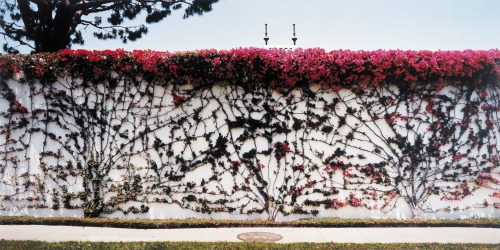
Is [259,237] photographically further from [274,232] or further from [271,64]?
[271,64]

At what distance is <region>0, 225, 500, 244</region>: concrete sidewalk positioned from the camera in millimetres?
5711

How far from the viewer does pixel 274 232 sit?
6289 millimetres

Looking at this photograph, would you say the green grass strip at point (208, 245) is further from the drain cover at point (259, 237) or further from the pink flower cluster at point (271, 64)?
the pink flower cluster at point (271, 64)

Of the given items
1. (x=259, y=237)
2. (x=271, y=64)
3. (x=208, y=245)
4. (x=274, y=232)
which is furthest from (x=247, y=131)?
(x=208, y=245)

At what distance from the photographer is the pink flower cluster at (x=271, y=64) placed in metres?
7.54

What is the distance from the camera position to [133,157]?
7.50m

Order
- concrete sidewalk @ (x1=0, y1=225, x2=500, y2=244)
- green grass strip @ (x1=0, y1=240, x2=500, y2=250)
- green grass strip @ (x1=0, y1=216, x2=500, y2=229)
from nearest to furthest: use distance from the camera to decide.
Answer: green grass strip @ (x1=0, y1=240, x2=500, y2=250)
concrete sidewalk @ (x1=0, y1=225, x2=500, y2=244)
green grass strip @ (x1=0, y1=216, x2=500, y2=229)

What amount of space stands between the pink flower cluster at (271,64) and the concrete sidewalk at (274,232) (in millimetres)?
2927

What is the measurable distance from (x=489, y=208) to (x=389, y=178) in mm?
2122

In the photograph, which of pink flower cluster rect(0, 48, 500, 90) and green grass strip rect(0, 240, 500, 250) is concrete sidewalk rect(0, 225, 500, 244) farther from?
pink flower cluster rect(0, 48, 500, 90)

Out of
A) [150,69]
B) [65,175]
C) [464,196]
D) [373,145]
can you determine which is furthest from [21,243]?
[464,196]

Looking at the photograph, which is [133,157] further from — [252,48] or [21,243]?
[252,48]

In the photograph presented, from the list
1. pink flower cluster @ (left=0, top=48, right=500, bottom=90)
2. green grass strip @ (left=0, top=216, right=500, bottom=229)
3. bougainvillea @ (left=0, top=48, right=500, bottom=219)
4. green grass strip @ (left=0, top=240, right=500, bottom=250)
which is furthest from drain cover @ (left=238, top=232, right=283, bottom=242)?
pink flower cluster @ (left=0, top=48, right=500, bottom=90)

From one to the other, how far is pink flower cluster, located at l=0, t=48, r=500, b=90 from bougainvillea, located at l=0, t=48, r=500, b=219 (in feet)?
0.08
